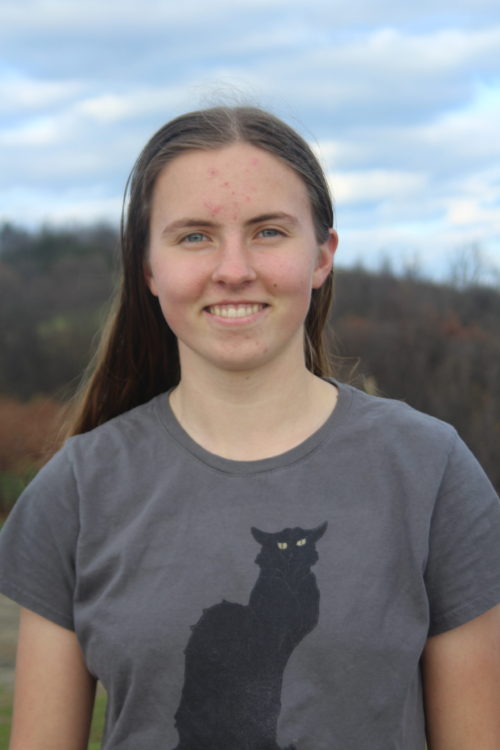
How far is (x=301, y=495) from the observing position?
1.86m

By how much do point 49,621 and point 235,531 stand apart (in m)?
0.42

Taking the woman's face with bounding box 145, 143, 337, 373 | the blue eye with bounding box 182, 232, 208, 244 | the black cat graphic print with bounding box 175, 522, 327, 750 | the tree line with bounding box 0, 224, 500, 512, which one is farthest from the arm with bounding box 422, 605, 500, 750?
the tree line with bounding box 0, 224, 500, 512

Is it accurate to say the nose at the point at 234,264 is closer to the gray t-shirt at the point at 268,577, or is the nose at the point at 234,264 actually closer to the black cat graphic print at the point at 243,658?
the gray t-shirt at the point at 268,577

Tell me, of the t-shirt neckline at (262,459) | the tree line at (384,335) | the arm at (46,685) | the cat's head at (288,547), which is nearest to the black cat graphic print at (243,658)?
the cat's head at (288,547)

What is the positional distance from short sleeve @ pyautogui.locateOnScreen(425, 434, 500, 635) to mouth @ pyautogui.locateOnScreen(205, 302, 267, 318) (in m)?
0.49

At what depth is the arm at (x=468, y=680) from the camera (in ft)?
6.08

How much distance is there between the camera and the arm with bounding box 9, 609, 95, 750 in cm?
193

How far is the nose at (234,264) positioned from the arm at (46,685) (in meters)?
0.76

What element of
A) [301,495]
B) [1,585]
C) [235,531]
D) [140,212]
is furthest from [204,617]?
[140,212]

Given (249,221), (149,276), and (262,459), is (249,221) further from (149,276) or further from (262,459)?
(262,459)

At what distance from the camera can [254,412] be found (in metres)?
1.96

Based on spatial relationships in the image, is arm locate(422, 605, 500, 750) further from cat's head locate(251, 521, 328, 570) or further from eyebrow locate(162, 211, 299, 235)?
eyebrow locate(162, 211, 299, 235)

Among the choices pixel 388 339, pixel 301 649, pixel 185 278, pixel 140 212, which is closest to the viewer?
pixel 301 649

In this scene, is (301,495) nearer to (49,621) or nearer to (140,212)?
(49,621)
